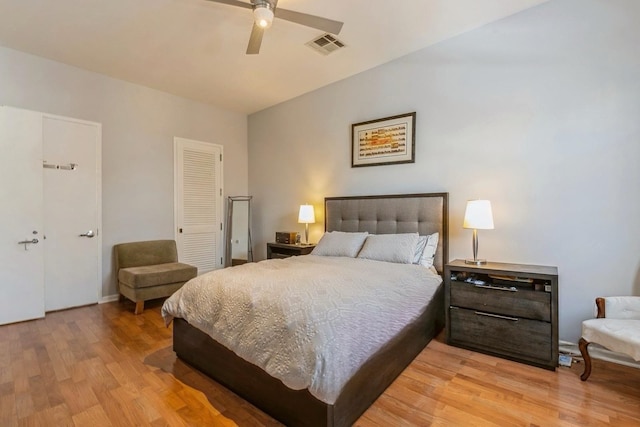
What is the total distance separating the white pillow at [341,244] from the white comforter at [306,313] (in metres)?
0.70

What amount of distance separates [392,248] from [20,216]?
13.4 feet

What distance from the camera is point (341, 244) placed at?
11.4ft

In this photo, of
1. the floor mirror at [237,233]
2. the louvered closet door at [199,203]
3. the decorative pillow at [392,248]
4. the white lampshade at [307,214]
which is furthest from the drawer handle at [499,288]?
the louvered closet door at [199,203]

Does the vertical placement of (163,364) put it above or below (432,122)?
below

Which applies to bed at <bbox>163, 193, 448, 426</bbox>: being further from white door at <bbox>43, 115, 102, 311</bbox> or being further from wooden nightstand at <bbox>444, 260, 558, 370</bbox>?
white door at <bbox>43, 115, 102, 311</bbox>

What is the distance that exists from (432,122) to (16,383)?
4.24 meters

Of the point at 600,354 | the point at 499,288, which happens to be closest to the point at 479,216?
the point at 499,288

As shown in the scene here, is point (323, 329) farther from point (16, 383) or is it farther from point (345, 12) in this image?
point (345, 12)

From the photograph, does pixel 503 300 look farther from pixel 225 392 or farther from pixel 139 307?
pixel 139 307

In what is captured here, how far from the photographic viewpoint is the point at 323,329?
5.28 feet

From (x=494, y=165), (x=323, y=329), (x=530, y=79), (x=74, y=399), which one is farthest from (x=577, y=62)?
(x=74, y=399)

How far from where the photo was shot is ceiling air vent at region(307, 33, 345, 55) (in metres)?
3.15

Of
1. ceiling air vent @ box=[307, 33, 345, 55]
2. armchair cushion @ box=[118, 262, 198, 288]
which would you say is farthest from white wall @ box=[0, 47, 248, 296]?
ceiling air vent @ box=[307, 33, 345, 55]

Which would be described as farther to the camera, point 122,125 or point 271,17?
point 122,125
